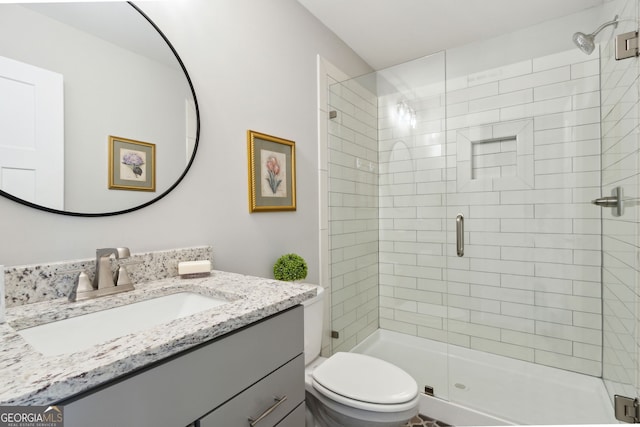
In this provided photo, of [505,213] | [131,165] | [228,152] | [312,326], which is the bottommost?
[312,326]

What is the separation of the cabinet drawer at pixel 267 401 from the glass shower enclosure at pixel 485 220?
130cm

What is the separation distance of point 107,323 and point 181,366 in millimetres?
421

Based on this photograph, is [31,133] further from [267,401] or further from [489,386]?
[489,386]

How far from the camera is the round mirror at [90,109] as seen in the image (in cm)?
87

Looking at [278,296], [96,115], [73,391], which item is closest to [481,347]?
[278,296]

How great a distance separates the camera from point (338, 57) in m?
2.34

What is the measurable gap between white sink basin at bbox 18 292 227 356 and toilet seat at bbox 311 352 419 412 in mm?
700

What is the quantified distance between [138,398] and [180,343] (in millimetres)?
106

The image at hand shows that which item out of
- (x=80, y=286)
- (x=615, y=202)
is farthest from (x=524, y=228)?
(x=80, y=286)

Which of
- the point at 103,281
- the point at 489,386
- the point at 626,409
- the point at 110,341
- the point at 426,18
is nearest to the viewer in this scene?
the point at 110,341

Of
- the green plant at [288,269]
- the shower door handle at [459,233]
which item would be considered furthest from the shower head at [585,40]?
the green plant at [288,269]

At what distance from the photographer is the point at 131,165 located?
1.11m

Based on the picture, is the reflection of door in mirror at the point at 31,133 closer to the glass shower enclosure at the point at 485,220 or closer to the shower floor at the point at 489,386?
the glass shower enclosure at the point at 485,220

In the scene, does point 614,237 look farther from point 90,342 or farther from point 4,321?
point 4,321
